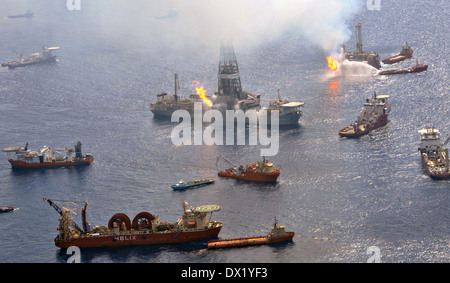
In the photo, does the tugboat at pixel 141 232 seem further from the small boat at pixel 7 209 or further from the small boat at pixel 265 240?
the small boat at pixel 7 209

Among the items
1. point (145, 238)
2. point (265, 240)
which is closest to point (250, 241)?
point (265, 240)

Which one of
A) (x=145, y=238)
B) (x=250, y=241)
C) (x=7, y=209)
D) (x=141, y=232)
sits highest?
(x=7, y=209)

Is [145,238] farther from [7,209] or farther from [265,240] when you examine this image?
[7,209]

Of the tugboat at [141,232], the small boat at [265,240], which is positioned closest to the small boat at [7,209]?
the tugboat at [141,232]

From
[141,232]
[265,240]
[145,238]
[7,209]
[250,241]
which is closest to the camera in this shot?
[250,241]

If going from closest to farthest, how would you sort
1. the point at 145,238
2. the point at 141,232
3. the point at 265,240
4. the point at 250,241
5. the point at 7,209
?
the point at 250,241, the point at 265,240, the point at 145,238, the point at 141,232, the point at 7,209

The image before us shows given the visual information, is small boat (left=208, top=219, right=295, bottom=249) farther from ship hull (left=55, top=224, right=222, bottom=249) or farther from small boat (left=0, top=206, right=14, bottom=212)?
small boat (left=0, top=206, right=14, bottom=212)

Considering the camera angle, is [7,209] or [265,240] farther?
[7,209]

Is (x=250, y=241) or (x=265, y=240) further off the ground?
(x=265, y=240)
